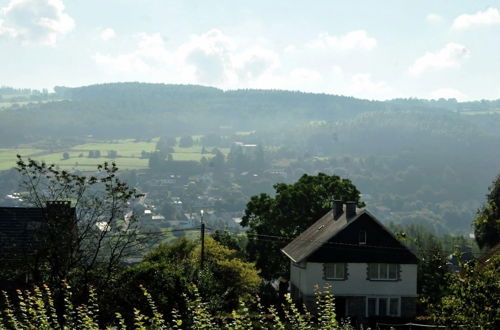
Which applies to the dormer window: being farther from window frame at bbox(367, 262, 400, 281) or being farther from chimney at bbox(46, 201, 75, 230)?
chimney at bbox(46, 201, 75, 230)

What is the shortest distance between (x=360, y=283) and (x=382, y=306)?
2562 millimetres

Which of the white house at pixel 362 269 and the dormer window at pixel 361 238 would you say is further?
the dormer window at pixel 361 238

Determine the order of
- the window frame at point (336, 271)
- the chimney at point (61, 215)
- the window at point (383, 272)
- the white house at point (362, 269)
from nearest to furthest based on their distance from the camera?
the chimney at point (61, 215), the white house at point (362, 269), the window frame at point (336, 271), the window at point (383, 272)

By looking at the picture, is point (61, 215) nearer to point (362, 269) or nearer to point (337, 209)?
point (362, 269)

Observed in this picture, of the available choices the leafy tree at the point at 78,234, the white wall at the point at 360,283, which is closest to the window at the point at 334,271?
the white wall at the point at 360,283

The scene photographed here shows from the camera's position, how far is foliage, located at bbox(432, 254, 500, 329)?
720 inches

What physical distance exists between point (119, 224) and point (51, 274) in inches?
247

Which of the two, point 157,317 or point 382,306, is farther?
point 382,306

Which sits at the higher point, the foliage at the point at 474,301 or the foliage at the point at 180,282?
the foliage at the point at 474,301

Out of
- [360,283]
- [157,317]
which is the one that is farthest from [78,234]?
[360,283]

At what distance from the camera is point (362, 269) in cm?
5716

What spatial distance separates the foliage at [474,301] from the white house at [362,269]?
37.1 meters

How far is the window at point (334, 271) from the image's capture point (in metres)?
56.8

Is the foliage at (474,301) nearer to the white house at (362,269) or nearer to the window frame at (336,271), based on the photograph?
the white house at (362,269)
